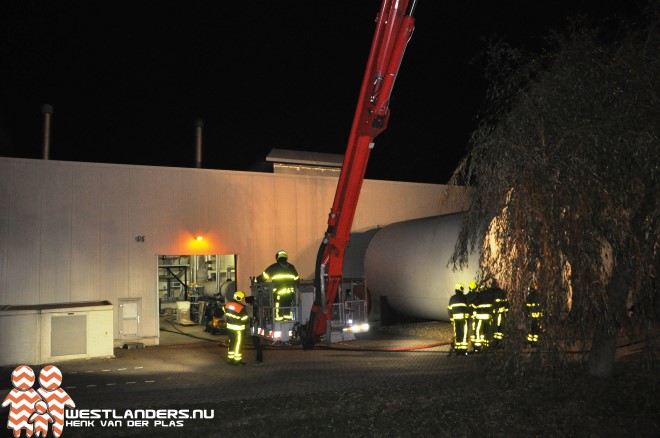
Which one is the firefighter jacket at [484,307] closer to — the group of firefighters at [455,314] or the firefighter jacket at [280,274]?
the group of firefighters at [455,314]

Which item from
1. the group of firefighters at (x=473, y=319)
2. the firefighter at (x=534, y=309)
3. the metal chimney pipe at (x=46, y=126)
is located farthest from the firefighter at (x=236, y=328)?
the metal chimney pipe at (x=46, y=126)

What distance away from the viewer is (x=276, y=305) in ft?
39.9

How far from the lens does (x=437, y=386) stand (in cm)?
877

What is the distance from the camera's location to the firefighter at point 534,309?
7285 millimetres

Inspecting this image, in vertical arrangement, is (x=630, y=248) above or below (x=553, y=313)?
above

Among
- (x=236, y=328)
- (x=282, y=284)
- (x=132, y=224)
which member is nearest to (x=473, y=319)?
(x=282, y=284)

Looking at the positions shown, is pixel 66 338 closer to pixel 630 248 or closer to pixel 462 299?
pixel 462 299

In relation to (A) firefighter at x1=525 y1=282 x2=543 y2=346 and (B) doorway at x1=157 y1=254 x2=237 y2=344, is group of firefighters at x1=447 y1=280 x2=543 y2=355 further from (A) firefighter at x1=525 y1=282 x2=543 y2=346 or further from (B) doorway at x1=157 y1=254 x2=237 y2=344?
(B) doorway at x1=157 y1=254 x2=237 y2=344

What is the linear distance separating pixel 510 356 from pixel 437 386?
1670 millimetres

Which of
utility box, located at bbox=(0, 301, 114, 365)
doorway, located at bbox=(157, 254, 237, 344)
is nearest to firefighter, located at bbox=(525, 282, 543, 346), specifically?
utility box, located at bbox=(0, 301, 114, 365)

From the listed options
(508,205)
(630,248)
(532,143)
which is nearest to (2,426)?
(508,205)

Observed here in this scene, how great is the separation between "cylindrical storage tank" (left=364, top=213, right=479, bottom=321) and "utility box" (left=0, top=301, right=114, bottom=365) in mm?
7900

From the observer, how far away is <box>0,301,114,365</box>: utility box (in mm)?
12055

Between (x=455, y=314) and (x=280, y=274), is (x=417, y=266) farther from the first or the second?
(x=280, y=274)
